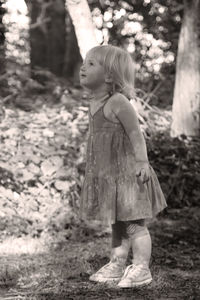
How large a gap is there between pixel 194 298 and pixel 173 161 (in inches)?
112

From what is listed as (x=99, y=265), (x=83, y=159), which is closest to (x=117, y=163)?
(x=99, y=265)

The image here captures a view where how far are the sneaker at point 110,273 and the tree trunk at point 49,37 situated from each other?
9.81 metres

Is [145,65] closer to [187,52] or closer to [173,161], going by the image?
[187,52]

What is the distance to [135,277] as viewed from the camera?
3.91m

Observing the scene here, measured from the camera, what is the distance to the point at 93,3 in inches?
286

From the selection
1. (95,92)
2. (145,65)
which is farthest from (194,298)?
(145,65)

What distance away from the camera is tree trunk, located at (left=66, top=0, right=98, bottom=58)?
5.73 m

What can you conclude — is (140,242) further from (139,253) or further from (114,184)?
(114,184)

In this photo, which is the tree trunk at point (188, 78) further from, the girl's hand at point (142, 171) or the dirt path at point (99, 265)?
the girl's hand at point (142, 171)

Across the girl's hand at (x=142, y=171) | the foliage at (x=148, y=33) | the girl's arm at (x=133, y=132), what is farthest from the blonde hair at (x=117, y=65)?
the foliage at (x=148, y=33)

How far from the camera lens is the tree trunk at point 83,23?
225 inches

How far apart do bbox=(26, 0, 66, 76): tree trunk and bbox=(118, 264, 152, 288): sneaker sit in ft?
32.8

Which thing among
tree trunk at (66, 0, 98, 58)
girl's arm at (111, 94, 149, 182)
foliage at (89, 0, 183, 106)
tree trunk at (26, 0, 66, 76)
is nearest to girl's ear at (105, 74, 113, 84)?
girl's arm at (111, 94, 149, 182)

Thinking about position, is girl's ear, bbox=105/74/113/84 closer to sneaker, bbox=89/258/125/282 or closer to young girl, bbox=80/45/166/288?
young girl, bbox=80/45/166/288
